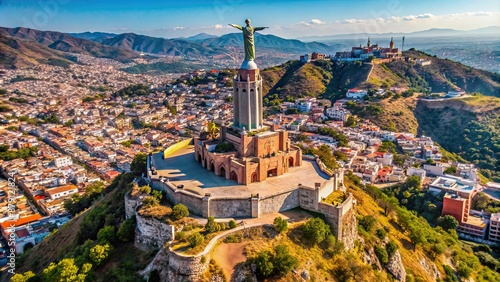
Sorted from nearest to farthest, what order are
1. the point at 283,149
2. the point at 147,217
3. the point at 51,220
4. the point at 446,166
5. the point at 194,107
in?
the point at 147,217, the point at 283,149, the point at 51,220, the point at 446,166, the point at 194,107

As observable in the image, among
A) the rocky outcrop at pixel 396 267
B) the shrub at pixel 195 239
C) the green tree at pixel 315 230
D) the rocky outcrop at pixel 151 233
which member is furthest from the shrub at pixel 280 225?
the rocky outcrop at pixel 396 267

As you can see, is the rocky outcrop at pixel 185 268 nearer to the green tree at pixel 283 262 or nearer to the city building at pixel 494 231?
the green tree at pixel 283 262

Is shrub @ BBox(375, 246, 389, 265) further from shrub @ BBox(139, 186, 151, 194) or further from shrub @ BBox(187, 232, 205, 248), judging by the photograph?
shrub @ BBox(139, 186, 151, 194)

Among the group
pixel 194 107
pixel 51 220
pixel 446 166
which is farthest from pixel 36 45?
pixel 446 166

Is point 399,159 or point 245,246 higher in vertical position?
point 245,246

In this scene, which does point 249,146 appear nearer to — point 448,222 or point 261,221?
point 261,221

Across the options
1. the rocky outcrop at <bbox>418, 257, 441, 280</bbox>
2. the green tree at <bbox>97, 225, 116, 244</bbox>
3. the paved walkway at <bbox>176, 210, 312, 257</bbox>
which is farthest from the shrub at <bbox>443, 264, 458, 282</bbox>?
the green tree at <bbox>97, 225, 116, 244</bbox>

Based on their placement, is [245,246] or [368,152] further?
[368,152]

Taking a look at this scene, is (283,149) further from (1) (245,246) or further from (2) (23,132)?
(2) (23,132)
